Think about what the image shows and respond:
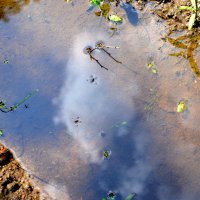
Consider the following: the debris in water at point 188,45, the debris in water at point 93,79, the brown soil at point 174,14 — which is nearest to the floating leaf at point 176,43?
the debris in water at point 188,45

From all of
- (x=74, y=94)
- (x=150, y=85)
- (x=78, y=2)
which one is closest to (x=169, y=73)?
(x=150, y=85)

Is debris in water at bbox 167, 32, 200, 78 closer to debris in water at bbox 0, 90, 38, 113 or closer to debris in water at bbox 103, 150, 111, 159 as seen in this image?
debris in water at bbox 103, 150, 111, 159

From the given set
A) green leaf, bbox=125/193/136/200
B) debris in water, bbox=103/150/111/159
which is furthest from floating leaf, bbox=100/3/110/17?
green leaf, bbox=125/193/136/200

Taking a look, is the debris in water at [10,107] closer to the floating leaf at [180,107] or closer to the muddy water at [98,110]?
the muddy water at [98,110]

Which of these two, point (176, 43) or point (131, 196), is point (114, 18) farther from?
point (131, 196)

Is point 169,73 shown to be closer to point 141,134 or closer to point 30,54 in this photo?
point 141,134

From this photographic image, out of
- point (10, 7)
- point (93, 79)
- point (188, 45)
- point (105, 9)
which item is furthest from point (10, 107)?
point (188, 45)

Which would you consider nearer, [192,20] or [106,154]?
[106,154]
